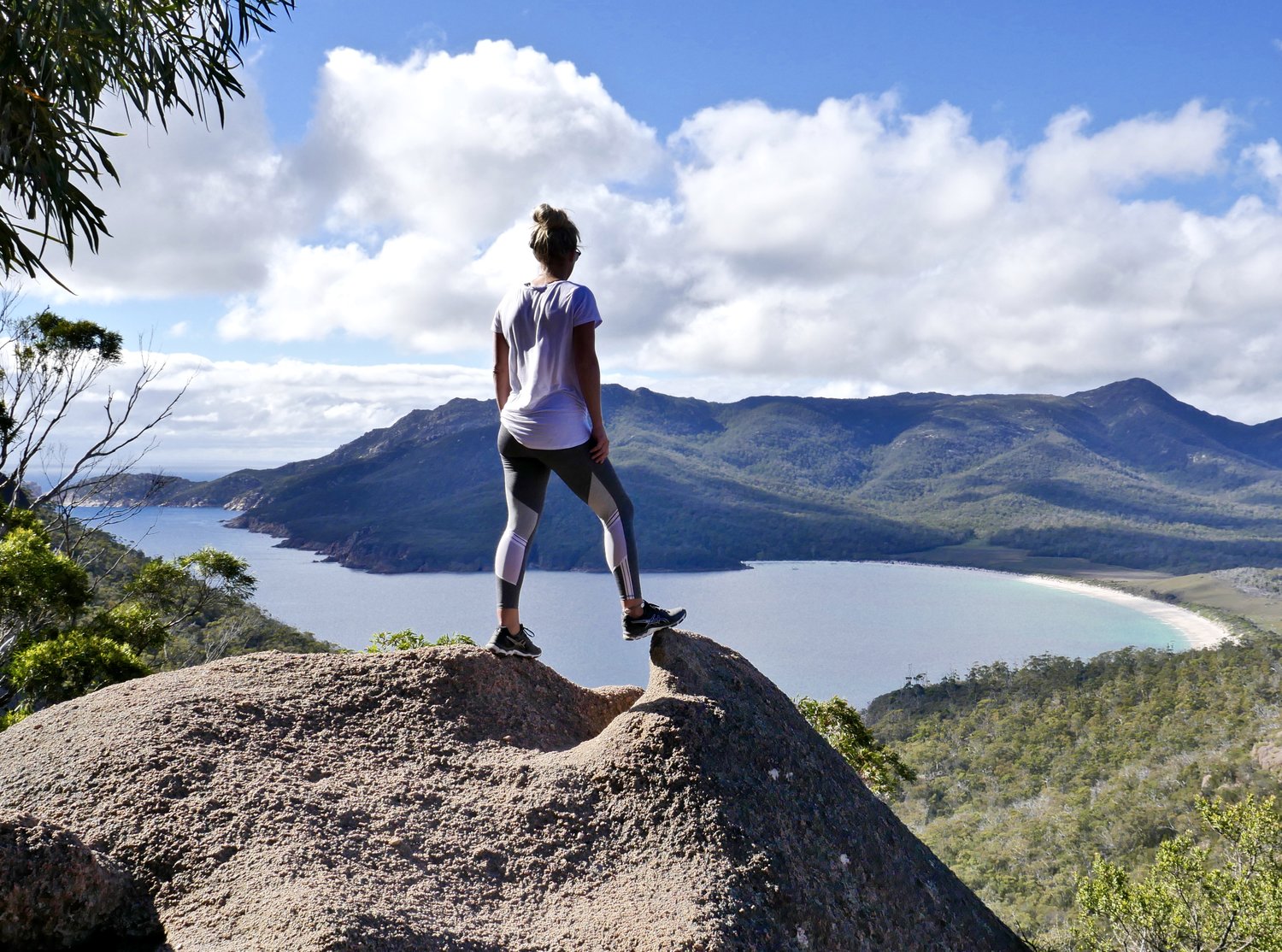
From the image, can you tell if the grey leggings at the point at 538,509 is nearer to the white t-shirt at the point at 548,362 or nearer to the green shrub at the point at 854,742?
the white t-shirt at the point at 548,362

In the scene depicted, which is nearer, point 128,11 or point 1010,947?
point 1010,947

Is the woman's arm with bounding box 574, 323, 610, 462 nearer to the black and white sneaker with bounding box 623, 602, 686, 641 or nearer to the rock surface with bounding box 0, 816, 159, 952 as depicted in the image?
the black and white sneaker with bounding box 623, 602, 686, 641

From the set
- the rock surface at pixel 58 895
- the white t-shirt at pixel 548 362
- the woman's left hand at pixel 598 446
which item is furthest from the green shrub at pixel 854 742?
the rock surface at pixel 58 895

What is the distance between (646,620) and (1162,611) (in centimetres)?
14950

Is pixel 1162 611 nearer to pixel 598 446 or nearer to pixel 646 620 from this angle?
→ pixel 646 620

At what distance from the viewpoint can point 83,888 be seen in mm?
3139

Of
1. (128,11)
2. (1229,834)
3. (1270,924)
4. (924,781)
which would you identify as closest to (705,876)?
(128,11)

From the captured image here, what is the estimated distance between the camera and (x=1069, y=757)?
51.2 meters

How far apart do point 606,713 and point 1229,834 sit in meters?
15.1

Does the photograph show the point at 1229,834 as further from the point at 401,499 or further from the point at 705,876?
the point at 401,499

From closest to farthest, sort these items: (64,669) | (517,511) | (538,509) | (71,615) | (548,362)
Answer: (548,362) < (517,511) < (538,509) < (64,669) < (71,615)

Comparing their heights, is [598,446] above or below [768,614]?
above

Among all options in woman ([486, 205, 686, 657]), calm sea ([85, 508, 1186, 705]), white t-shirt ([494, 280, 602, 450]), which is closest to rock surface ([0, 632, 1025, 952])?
woman ([486, 205, 686, 657])

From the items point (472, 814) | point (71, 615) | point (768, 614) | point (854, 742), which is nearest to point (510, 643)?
point (472, 814)
